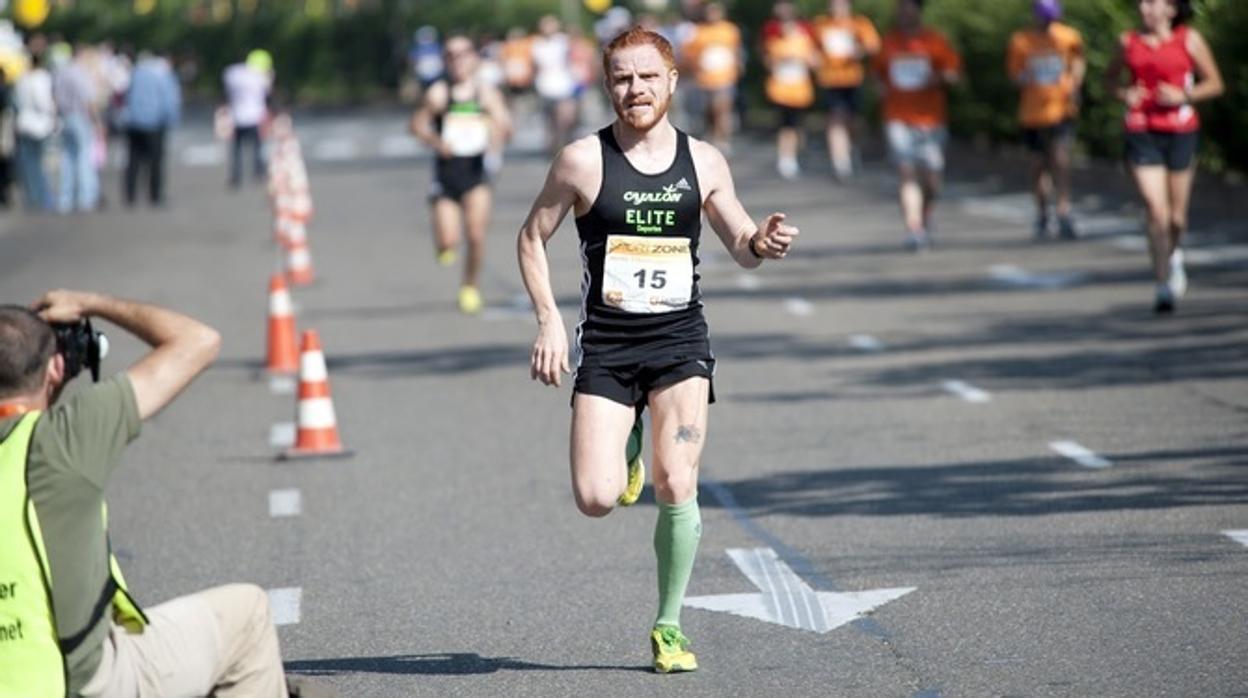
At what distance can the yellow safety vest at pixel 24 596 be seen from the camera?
547 centimetres

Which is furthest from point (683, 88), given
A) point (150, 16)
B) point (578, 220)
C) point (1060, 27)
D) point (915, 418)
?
point (150, 16)

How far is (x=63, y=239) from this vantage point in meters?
29.0

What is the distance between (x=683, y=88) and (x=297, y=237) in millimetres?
17941

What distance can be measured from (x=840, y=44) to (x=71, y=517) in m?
27.2

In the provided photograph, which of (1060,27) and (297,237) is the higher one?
(1060,27)

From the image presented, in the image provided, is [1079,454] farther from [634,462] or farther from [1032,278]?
[1032,278]

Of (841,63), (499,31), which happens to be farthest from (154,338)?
(499,31)

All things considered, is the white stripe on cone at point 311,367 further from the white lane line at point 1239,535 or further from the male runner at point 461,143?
the male runner at point 461,143

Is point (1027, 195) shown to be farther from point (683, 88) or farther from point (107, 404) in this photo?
point (107, 404)

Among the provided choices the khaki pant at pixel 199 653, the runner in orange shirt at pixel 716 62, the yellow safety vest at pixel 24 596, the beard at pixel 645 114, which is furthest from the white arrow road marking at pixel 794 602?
the runner in orange shirt at pixel 716 62

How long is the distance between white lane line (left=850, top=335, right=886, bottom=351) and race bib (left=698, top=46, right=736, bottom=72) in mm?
19094

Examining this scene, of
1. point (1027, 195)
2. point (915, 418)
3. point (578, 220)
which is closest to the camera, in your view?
point (578, 220)

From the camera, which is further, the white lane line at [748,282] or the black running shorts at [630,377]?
the white lane line at [748,282]

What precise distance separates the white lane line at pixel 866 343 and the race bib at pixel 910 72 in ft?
17.2
